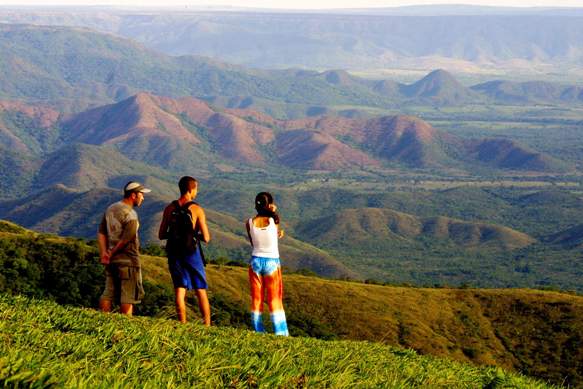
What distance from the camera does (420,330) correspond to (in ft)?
217

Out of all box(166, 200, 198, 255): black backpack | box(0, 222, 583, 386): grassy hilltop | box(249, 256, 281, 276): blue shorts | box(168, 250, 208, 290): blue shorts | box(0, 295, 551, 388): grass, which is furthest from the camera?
→ box(0, 222, 583, 386): grassy hilltop

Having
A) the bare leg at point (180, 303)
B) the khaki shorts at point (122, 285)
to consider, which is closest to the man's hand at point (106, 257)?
the khaki shorts at point (122, 285)

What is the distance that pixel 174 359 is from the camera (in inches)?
431

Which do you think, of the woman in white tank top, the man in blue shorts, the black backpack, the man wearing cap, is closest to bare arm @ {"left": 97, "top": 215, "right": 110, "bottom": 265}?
the man wearing cap

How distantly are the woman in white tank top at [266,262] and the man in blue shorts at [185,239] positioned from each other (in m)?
1.21

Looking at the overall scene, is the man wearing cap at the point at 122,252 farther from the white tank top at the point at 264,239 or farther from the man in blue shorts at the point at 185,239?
the white tank top at the point at 264,239

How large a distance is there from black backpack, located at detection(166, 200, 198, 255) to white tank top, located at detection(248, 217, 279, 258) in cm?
148

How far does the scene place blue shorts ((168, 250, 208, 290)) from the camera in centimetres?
1922

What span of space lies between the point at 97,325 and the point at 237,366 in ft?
11.3

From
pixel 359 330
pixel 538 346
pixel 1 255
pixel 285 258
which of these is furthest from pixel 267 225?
pixel 285 258

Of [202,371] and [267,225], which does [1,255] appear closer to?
[267,225]

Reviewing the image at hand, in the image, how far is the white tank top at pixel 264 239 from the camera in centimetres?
1964

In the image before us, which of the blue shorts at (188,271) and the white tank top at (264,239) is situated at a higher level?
the white tank top at (264,239)

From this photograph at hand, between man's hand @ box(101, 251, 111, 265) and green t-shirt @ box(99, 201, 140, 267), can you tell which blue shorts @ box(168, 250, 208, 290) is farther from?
man's hand @ box(101, 251, 111, 265)
